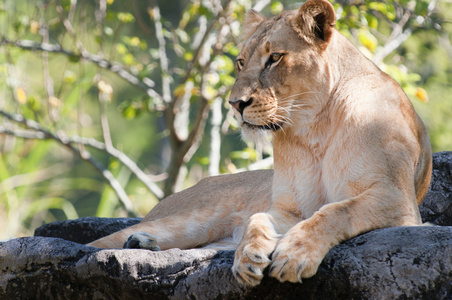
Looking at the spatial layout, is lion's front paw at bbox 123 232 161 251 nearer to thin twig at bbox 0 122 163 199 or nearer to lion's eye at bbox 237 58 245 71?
lion's eye at bbox 237 58 245 71

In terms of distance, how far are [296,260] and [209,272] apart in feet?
1.11

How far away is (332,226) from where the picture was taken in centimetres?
212

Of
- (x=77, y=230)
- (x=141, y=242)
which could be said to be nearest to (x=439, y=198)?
(x=141, y=242)

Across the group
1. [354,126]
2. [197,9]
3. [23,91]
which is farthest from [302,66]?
[23,91]

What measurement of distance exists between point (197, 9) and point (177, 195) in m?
2.24

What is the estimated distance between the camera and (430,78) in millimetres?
8828

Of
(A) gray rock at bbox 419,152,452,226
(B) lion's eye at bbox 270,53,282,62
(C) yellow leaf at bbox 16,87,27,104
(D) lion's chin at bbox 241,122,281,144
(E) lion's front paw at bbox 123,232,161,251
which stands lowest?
(A) gray rock at bbox 419,152,452,226

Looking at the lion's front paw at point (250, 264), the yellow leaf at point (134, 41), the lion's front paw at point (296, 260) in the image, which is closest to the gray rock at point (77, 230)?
the lion's front paw at point (250, 264)

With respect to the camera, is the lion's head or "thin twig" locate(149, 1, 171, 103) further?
"thin twig" locate(149, 1, 171, 103)

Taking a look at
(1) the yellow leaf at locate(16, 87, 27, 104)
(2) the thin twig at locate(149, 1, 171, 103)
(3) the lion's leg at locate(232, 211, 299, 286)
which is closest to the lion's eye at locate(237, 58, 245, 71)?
(3) the lion's leg at locate(232, 211, 299, 286)

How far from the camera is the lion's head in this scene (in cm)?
260

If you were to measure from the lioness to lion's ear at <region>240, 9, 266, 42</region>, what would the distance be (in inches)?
0.4

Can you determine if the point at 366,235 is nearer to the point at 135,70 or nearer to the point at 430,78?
the point at 135,70

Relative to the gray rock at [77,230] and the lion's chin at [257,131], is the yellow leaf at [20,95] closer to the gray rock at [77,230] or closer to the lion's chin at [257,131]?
the gray rock at [77,230]
